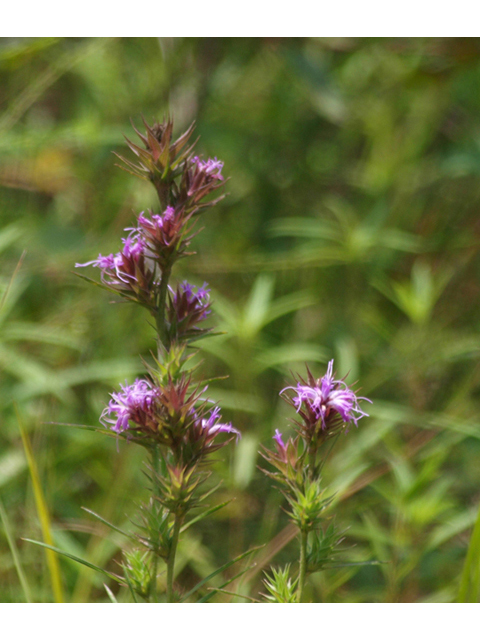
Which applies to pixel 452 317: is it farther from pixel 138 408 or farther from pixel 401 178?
pixel 138 408

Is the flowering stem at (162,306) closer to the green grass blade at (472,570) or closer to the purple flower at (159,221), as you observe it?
the purple flower at (159,221)

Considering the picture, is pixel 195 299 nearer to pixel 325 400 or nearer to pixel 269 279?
pixel 325 400

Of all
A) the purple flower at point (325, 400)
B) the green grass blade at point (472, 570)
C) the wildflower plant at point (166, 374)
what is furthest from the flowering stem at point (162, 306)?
the green grass blade at point (472, 570)

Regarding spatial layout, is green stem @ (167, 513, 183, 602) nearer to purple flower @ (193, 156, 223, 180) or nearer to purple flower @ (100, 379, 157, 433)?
purple flower @ (100, 379, 157, 433)

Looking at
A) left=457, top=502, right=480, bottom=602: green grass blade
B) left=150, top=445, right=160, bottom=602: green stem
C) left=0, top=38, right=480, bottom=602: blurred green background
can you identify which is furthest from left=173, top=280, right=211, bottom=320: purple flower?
left=0, top=38, right=480, bottom=602: blurred green background

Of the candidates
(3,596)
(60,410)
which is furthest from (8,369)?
(3,596)

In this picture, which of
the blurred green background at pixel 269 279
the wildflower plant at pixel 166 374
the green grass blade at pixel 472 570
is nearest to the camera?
the wildflower plant at pixel 166 374
